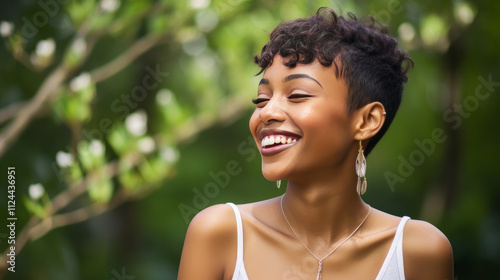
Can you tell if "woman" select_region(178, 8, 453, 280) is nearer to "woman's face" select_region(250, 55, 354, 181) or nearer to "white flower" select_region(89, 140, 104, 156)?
"woman's face" select_region(250, 55, 354, 181)

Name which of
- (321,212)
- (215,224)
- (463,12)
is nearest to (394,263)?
(321,212)

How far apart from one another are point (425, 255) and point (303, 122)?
0.57 meters

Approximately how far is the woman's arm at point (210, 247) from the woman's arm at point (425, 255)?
1.73 feet

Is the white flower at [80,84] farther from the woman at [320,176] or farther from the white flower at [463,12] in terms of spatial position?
the white flower at [463,12]

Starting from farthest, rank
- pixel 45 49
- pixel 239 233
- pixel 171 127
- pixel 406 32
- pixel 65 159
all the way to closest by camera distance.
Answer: pixel 406 32 < pixel 171 127 < pixel 65 159 < pixel 45 49 < pixel 239 233

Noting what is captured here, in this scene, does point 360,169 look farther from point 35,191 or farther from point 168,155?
point 35,191

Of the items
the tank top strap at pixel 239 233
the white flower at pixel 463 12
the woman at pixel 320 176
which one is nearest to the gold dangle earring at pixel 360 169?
the woman at pixel 320 176

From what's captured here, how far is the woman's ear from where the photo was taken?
203 centimetres

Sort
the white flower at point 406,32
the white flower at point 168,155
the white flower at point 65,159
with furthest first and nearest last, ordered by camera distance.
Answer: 1. the white flower at point 406,32
2. the white flower at point 168,155
3. the white flower at point 65,159

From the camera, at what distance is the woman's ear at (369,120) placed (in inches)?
79.8

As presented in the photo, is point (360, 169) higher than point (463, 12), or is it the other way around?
point (463, 12)

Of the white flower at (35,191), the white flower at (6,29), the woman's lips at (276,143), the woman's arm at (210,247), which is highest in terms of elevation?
the white flower at (6,29)

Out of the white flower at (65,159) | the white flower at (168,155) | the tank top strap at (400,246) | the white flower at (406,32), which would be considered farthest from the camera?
the white flower at (406,32)

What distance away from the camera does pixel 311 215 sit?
2070 millimetres
